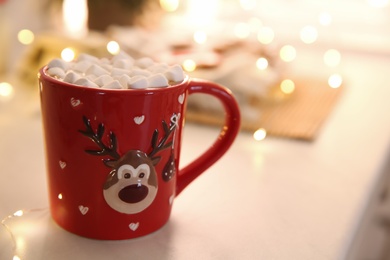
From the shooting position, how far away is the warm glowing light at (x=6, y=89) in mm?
907

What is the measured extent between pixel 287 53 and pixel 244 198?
29.9 inches

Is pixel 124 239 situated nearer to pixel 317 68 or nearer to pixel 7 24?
pixel 7 24

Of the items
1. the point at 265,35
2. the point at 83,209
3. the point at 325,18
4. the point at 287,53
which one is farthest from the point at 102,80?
the point at 325,18

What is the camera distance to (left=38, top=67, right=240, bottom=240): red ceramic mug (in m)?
0.45

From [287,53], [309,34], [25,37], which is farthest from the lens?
[309,34]

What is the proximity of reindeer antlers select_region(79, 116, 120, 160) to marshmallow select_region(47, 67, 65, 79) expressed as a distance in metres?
0.05

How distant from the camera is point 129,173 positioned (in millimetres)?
470

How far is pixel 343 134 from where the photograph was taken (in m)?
0.85

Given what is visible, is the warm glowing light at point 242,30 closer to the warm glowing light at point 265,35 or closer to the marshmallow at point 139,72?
the warm glowing light at point 265,35

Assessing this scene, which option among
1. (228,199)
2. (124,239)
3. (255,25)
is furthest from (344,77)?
(124,239)

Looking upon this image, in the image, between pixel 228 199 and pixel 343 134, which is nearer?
pixel 228 199

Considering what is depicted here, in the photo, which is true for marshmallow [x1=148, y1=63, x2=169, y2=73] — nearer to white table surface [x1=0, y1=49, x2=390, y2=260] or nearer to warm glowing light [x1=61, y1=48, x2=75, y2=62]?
white table surface [x1=0, y1=49, x2=390, y2=260]

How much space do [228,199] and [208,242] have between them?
0.10 meters

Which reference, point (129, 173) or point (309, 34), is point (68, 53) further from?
point (309, 34)
